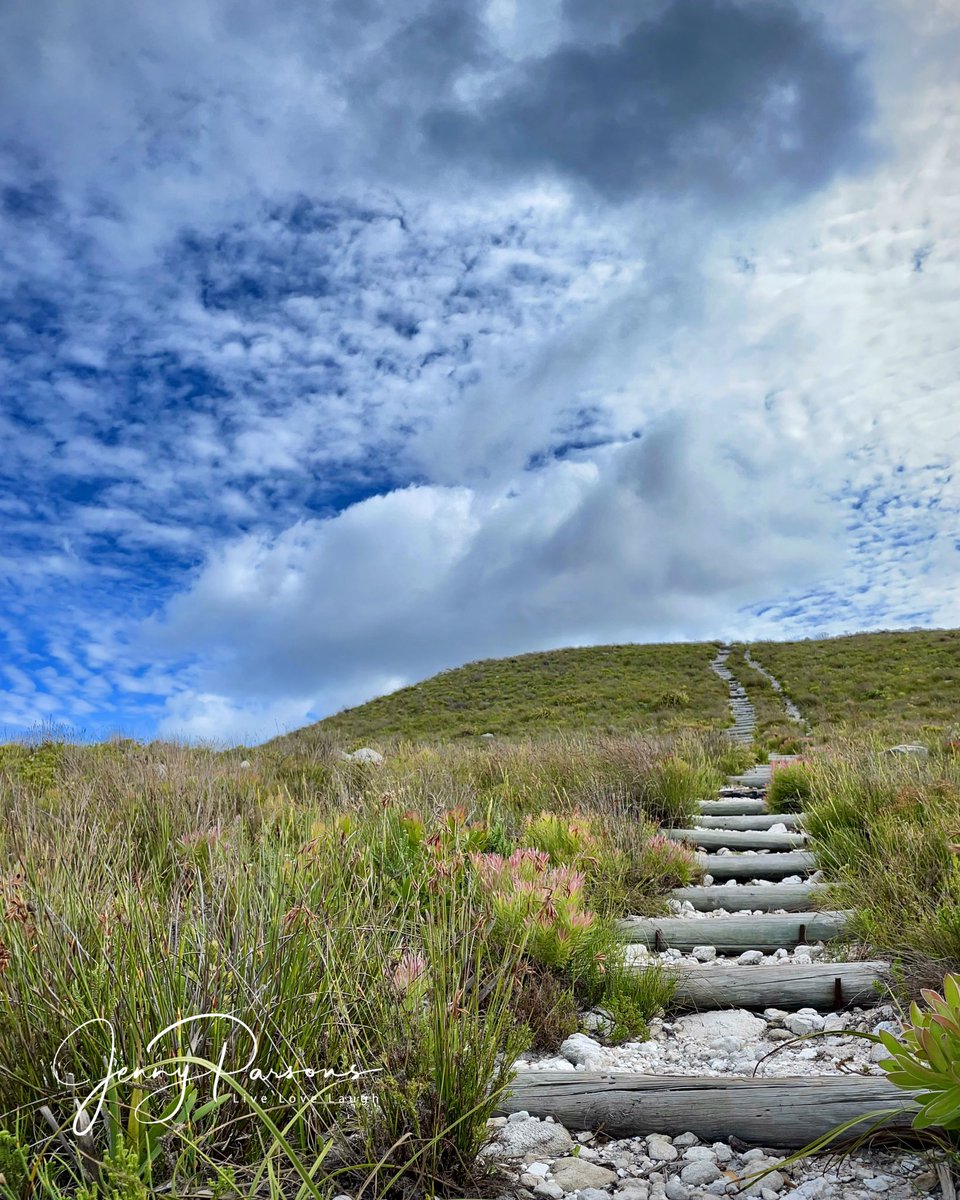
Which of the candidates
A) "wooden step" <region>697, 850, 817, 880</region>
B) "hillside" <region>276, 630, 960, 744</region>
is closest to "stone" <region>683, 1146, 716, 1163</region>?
"wooden step" <region>697, 850, 817, 880</region>

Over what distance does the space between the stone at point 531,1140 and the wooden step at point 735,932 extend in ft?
7.82

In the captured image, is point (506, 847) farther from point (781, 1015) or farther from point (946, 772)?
point (946, 772)

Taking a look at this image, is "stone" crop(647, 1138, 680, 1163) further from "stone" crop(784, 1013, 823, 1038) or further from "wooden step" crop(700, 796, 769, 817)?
"wooden step" crop(700, 796, 769, 817)

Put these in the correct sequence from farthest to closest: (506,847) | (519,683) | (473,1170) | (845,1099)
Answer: (519,683) < (506,847) < (845,1099) < (473,1170)

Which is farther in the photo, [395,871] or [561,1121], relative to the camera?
[395,871]

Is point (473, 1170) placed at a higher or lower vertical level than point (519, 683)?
lower

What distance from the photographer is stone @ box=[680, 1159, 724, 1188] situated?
8.50ft

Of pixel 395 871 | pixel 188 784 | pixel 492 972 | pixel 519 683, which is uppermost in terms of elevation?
pixel 519 683

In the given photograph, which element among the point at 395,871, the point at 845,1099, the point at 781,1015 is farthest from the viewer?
the point at 395,871

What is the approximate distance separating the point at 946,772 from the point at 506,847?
4.62 meters

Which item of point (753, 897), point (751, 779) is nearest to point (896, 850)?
point (753, 897)

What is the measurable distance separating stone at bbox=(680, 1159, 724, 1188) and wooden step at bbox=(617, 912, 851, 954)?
2555mm

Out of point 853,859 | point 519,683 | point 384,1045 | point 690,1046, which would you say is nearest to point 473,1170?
point 384,1045

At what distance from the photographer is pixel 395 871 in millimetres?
4844
